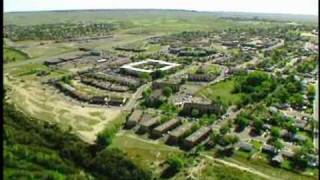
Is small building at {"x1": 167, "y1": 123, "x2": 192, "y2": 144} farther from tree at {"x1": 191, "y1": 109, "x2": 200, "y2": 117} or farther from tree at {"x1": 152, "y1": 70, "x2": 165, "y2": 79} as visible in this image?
tree at {"x1": 152, "y1": 70, "x2": 165, "y2": 79}

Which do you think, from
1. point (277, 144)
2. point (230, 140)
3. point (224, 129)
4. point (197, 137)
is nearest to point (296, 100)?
point (224, 129)

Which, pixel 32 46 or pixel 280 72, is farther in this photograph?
pixel 32 46

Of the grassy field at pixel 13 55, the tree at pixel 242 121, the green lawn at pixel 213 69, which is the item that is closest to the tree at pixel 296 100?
the tree at pixel 242 121

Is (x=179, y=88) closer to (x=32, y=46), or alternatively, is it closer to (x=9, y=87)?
(x=9, y=87)

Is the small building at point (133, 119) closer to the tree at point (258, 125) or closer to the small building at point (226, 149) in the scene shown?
the small building at point (226, 149)

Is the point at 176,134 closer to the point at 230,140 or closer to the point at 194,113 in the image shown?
the point at 230,140

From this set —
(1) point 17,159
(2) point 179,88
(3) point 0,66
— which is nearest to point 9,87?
(2) point 179,88
